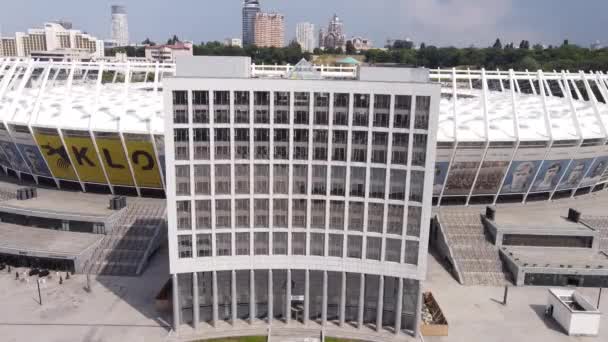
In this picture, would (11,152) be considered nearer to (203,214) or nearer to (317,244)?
(203,214)

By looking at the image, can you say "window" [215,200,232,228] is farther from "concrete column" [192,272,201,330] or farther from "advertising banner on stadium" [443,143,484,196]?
"advertising banner on stadium" [443,143,484,196]

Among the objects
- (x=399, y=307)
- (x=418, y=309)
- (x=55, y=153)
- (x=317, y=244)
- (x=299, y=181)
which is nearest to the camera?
(x=299, y=181)

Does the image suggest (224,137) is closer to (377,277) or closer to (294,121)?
(294,121)

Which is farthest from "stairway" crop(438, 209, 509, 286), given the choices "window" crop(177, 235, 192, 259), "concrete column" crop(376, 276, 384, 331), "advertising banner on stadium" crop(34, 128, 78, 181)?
"advertising banner on stadium" crop(34, 128, 78, 181)

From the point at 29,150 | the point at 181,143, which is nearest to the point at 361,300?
the point at 181,143

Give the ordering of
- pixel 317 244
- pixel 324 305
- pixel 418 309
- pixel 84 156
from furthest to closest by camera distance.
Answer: pixel 84 156 → pixel 324 305 → pixel 317 244 → pixel 418 309

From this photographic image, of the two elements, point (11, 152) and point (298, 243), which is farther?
point (11, 152)

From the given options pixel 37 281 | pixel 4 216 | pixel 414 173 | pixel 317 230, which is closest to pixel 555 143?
pixel 414 173
